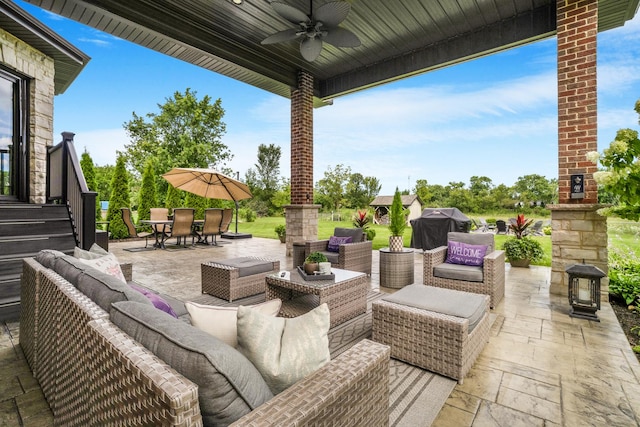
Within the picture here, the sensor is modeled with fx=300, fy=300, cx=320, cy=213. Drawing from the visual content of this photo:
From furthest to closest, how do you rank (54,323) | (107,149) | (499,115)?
1. (499,115)
2. (107,149)
3. (54,323)

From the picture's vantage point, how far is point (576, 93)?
3852mm

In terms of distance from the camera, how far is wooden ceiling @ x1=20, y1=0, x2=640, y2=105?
13.9 ft

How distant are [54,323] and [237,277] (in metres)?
2.06

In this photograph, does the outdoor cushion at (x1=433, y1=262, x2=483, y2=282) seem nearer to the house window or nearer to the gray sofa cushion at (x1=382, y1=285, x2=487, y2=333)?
the gray sofa cushion at (x1=382, y1=285, x2=487, y2=333)

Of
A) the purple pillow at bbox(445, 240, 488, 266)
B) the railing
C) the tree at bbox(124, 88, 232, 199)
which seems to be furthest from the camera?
the tree at bbox(124, 88, 232, 199)

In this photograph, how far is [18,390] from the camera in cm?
192

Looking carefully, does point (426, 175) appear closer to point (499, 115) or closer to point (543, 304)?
point (499, 115)

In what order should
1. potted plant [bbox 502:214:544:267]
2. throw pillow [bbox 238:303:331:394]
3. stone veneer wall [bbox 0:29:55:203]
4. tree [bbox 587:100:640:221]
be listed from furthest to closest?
1. potted plant [bbox 502:214:544:267]
2. stone veneer wall [bbox 0:29:55:203]
3. tree [bbox 587:100:640:221]
4. throw pillow [bbox 238:303:331:394]

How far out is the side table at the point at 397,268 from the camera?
14.2 ft

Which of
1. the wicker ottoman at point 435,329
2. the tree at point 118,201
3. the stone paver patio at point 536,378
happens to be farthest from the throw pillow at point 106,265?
the tree at point 118,201

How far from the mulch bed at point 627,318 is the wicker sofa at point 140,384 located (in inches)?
108

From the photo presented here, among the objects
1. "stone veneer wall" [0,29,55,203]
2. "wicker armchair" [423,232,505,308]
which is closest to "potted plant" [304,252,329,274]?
"wicker armchair" [423,232,505,308]

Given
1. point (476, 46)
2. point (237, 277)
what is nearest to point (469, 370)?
point (237, 277)

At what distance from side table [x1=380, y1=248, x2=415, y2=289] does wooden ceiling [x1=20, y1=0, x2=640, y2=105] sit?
3.61 metres
